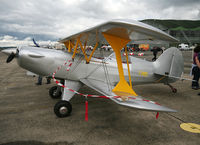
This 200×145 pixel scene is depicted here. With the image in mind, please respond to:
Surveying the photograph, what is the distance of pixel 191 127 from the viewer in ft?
9.41

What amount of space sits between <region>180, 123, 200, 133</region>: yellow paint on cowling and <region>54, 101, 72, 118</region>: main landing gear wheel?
261 cm

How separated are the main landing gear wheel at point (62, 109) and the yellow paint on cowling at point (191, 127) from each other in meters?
2.61

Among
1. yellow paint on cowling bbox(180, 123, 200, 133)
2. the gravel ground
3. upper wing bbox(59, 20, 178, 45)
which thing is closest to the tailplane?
the gravel ground

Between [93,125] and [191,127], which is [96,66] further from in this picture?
[191,127]

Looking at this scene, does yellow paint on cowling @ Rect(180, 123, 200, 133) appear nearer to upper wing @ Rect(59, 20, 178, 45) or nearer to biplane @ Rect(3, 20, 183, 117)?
biplane @ Rect(3, 20, 183, 117)

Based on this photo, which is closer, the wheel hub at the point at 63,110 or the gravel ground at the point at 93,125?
the gravel ground at the point at 93,125

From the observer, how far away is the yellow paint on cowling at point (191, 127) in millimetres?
2749

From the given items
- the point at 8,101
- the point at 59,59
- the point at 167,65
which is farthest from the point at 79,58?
the point at 167,65

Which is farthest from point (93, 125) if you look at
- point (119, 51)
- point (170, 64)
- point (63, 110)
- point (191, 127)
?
point (170, 64)

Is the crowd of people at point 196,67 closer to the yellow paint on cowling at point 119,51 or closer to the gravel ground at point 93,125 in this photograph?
the gravel ground at point 93,125

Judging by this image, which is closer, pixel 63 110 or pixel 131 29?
pixel 131 29

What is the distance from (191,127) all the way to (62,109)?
9.55ft

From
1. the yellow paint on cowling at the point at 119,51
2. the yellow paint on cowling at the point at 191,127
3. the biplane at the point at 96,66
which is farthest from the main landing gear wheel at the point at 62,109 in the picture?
the yellow paint on cowling at the point at 191,127

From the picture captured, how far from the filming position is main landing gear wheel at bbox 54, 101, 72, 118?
10.4 ft
